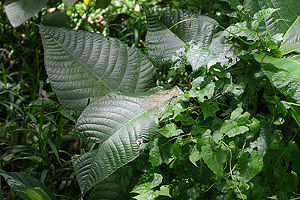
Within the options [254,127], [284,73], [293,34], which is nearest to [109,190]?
[254,127]

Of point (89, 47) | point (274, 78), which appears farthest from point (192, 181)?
point (89, 47)

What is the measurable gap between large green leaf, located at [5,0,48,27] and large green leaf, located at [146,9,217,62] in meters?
0.62

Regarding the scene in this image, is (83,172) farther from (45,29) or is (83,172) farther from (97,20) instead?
(97,20)

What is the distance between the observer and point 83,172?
1.05 m

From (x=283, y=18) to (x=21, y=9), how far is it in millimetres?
1225

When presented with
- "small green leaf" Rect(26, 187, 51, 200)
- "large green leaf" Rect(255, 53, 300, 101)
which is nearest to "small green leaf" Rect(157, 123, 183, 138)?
"large green leaf" Rect(255, 53, 300, 101)

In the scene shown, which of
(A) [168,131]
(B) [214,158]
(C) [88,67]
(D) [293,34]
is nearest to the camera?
(B) [214,158]

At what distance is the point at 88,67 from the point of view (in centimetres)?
133

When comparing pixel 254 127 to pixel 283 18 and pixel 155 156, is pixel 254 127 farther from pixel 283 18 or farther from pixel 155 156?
pixel 283 18

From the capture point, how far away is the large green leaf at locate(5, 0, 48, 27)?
1.54 metres

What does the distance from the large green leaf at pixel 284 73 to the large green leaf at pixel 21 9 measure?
111cm

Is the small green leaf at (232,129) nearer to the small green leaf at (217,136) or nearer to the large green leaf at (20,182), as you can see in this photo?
the small green leaf at (217,136)

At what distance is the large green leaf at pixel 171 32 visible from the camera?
134cm

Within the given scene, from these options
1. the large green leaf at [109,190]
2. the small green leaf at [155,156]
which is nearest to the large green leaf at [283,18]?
the small green leaf at [155,156]
